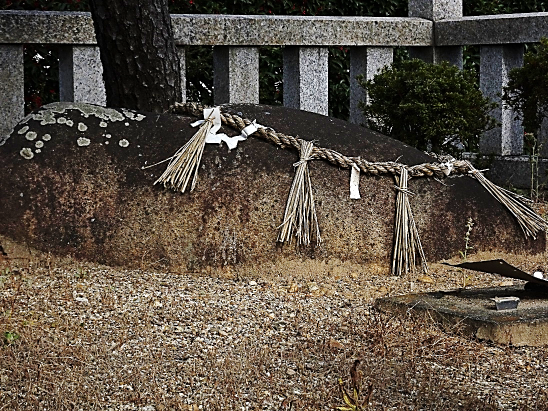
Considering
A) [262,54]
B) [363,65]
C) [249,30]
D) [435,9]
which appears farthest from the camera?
[262,54]

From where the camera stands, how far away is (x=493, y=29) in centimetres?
613

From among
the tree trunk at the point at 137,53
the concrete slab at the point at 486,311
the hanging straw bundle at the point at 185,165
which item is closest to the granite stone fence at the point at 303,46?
the tree trunk at the point at 137,53

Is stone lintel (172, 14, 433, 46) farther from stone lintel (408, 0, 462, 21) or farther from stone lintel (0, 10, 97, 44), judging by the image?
stone lintel (0, 10, 97, 44)

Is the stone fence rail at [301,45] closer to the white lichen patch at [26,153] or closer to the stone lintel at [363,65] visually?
the stone lintel at [363,65]

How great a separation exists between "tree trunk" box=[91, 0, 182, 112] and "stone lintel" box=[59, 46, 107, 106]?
1.08 meters

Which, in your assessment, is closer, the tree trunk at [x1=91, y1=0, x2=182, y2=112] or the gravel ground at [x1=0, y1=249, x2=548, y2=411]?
the gravel ground at [x1=0, y1=249, x2=548, y2=411]

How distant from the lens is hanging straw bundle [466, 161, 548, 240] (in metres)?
4.14

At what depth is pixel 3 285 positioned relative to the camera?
11.3 feet

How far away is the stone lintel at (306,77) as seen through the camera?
5887mm

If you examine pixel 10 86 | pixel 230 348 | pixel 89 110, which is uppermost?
pixel 10 86

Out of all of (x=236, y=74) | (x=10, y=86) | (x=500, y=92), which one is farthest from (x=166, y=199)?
(x=500, y=92)

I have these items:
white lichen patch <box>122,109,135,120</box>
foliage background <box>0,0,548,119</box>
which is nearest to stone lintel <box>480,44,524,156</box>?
foliage background <box>0,0,548,119</box>

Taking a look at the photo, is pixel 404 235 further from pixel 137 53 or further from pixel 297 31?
pixel 297 31

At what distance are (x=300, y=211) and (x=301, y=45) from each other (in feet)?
7.60
